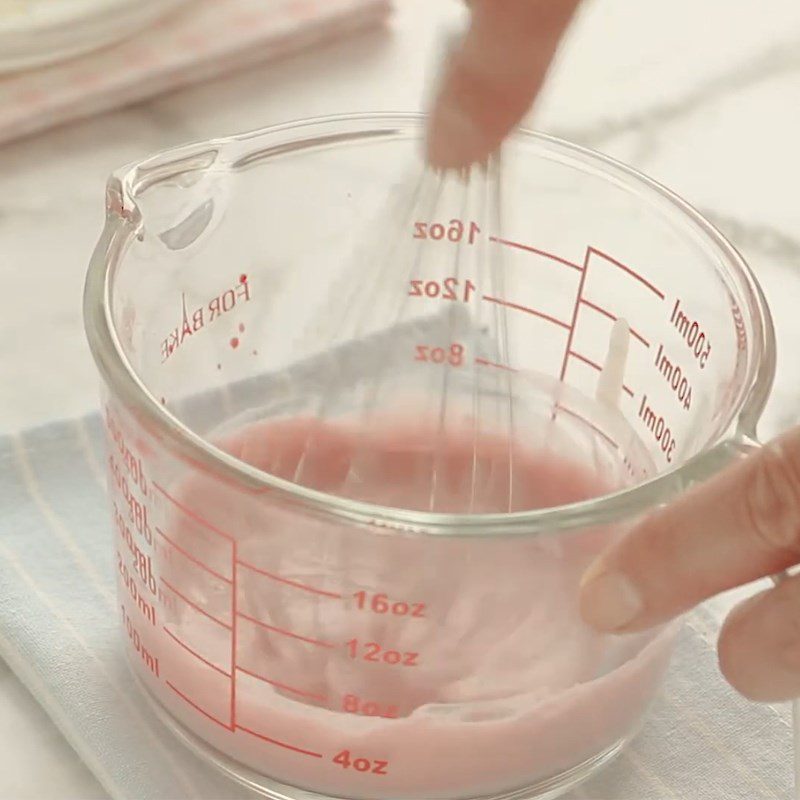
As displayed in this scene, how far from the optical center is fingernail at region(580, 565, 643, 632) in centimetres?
58

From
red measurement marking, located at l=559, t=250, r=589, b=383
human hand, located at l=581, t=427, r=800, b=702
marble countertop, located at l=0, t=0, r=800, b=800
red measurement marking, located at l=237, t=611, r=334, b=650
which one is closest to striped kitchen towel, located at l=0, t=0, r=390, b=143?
marble countertop, located at l=0, t=0, r=800, b=800

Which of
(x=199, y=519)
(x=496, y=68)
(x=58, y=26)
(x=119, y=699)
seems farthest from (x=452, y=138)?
(x=58, y=26)

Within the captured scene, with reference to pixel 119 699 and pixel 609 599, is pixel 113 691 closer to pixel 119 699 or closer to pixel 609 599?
pixel 119 699

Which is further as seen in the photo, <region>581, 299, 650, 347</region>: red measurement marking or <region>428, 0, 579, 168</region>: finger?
<region>581, 299, 650, 347</region>: red measurement marking

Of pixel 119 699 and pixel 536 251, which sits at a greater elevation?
pixel 536 251

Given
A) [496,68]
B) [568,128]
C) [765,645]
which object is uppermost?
[568,128]

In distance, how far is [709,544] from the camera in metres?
0.56

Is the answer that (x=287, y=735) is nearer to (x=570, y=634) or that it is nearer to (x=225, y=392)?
(x=570, y=634)

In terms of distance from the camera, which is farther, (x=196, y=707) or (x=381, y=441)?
(x=381, y=441)

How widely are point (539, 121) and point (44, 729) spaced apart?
2.04ft

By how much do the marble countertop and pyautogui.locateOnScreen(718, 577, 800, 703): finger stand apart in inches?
13.7

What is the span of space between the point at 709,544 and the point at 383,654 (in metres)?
0.14

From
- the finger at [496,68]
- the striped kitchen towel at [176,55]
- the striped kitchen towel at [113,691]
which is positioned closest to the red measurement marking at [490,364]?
the striped kitchen towel at [113,691]

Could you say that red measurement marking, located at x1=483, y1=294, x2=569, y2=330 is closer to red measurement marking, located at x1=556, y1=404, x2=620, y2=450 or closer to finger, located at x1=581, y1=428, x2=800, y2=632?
red measurement marking, located at x1=556, y1=404, x2=620, y2=450
